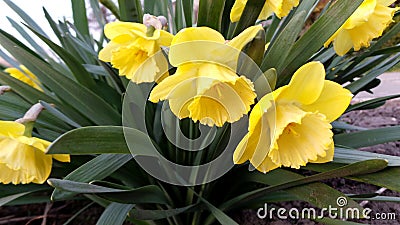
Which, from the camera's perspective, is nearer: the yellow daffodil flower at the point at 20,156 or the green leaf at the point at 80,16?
the yellow daffodil flower at the point at 20,156

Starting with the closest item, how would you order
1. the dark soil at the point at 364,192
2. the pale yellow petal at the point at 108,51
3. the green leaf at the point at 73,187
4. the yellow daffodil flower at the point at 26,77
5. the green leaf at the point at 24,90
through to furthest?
the green leaf at the point at 73,187 → the pale yellow petal at the point at 108,51 → the green leaf at the point at 24,90 → the dark soil at the point at 364,192 → the yellow daffodil flower at the point at 26,77

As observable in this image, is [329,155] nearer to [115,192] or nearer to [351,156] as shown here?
[351,156]

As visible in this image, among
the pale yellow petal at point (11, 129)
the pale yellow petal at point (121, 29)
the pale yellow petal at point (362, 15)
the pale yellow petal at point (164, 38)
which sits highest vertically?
the pale yellow petal at point (362, 15)

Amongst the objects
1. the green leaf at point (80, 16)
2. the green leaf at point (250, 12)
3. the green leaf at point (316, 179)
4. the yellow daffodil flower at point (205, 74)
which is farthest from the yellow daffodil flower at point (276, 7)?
the green leaf at point (80, 16)

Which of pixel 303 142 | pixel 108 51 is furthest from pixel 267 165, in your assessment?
pixel 108 51

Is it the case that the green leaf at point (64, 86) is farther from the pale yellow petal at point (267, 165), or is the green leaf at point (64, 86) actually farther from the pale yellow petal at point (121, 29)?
the pale yellow petal at point (267, 165)

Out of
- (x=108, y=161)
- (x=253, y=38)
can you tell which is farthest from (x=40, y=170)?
(x=253, y=38)
